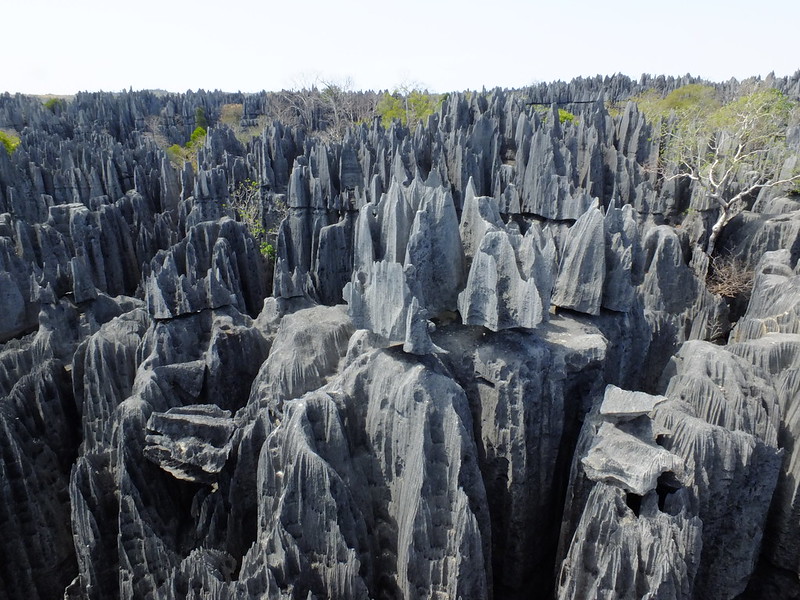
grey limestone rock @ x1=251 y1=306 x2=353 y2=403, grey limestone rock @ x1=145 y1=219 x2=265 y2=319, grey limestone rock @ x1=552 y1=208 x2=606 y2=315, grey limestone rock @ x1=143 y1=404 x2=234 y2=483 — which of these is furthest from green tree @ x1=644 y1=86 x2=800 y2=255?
grey limestone rock @ x1=143 y1=404 x2=234 y2=483

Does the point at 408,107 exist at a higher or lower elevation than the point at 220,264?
higher

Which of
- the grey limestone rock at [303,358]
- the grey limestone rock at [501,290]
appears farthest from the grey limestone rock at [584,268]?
the grey limestone rock at [303,358]

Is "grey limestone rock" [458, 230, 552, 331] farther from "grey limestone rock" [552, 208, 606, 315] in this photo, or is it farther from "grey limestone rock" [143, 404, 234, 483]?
"grey limestone rock" [143, 404, 234, 483]

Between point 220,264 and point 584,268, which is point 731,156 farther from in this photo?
point 220,264

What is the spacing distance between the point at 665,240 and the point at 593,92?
45.5m

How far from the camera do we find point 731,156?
2309 cm

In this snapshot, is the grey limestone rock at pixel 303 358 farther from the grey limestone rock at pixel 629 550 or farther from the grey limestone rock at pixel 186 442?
the grey limestone rock at pixel 629 550

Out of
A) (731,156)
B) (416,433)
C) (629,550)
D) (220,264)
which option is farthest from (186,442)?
(731,156)

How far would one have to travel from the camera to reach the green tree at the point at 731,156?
69.1 ft

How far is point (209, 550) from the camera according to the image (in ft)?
27.8

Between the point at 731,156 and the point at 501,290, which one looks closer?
the point at 501,290

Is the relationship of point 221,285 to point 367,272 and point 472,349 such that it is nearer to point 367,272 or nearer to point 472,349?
point 367,272

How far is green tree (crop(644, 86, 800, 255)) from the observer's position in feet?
69.1

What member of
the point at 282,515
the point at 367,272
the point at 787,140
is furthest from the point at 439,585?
the point at 787,140
